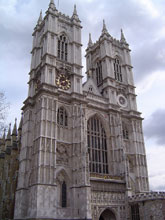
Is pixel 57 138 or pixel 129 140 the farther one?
pixel 129 140

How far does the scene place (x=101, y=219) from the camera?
29.0 metres

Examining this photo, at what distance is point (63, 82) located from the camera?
33156 mm

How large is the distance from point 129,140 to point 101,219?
12.3m

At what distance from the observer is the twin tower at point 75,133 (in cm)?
2619

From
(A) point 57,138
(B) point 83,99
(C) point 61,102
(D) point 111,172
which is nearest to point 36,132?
(A) point 57,138

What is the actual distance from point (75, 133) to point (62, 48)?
14247 mm

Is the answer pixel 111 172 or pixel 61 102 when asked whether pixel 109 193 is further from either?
pixel 61 102

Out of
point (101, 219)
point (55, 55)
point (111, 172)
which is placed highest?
point (55, 55)

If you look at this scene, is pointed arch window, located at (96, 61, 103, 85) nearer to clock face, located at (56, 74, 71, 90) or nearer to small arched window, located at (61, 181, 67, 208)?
clock face, located at (56, 74, 71, 90)

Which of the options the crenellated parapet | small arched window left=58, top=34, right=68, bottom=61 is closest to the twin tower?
small arched window left=58, top=34, right=68, bottom=61

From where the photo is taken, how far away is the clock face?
32588 millimetres

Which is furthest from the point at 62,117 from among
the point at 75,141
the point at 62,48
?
the point at 62,48

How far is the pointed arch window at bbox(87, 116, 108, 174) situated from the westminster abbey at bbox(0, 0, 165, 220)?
0.44 feet

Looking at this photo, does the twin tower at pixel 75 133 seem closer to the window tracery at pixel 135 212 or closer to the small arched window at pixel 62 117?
the small arched window at pixel 62 117
